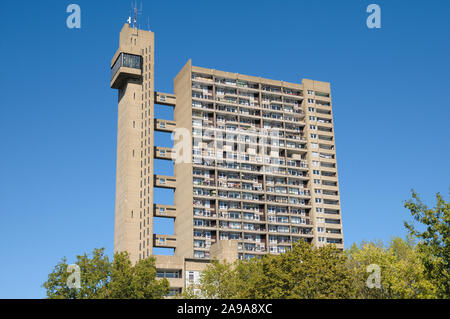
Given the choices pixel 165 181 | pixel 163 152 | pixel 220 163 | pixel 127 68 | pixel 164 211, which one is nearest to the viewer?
pixel 164 211

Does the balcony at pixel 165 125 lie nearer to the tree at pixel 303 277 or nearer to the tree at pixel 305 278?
the tree at pixel 303 277

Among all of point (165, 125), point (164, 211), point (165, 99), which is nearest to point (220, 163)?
point (165, 125)

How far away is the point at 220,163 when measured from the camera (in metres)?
144

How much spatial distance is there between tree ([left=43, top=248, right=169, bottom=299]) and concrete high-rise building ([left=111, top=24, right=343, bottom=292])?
40.0m

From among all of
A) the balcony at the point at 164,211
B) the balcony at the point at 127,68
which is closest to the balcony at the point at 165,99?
the balcony at the point at 127,68

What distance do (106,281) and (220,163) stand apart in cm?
6954

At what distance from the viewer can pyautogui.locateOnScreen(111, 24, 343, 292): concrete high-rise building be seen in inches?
5182

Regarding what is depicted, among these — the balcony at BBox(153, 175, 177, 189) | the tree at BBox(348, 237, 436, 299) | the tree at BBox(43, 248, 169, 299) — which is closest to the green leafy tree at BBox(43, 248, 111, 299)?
the tree at BBox(43, 248, 169, 299)

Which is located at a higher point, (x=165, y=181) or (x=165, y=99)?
(x=165, y=99)

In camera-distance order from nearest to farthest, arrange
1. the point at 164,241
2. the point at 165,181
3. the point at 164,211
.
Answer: the point at 164,241 < the point at 164,211 < the point at 165,181

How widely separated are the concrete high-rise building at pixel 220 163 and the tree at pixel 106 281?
40.0 m

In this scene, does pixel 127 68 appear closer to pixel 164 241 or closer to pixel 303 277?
pixel 164 241
